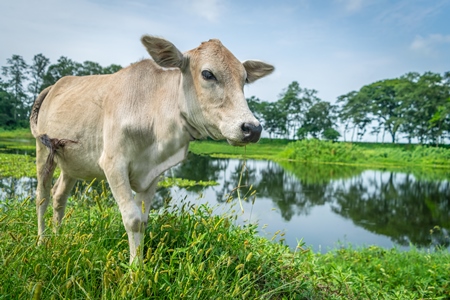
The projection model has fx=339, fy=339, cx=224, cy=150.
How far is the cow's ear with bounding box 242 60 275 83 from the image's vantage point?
9.14 feet

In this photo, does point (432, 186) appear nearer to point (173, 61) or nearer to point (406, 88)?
point (173, 61)

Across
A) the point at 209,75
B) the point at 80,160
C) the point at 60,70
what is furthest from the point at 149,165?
the point at 60,70

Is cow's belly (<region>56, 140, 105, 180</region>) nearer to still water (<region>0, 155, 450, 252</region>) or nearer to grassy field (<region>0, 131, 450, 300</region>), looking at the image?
grassy field (<region>0, 131, 450, 300</region>)

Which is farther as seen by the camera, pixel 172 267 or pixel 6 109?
pixel 6 109

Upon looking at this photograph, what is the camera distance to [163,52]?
94.3 inches

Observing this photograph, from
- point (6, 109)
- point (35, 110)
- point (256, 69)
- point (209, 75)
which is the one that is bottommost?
point (35, 110)

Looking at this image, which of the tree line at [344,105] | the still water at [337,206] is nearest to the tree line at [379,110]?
the tree line at [344,105]

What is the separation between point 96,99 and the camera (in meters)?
2.87

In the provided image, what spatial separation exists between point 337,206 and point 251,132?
37.4 ft

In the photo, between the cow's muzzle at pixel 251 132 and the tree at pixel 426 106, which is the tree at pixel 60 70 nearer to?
the cow's muzzle at pixel 251 132

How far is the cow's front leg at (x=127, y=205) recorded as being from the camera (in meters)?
2.40

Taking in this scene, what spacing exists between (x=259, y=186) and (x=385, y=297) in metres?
12.1

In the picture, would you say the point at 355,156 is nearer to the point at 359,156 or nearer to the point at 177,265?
the point at 359,156

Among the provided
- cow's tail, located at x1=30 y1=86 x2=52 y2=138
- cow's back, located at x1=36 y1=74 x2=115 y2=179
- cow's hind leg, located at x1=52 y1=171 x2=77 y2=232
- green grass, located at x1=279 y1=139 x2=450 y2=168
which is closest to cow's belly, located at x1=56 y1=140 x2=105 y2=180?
cow's back, located at x1=36 y1=74 x2=115 y2=179
